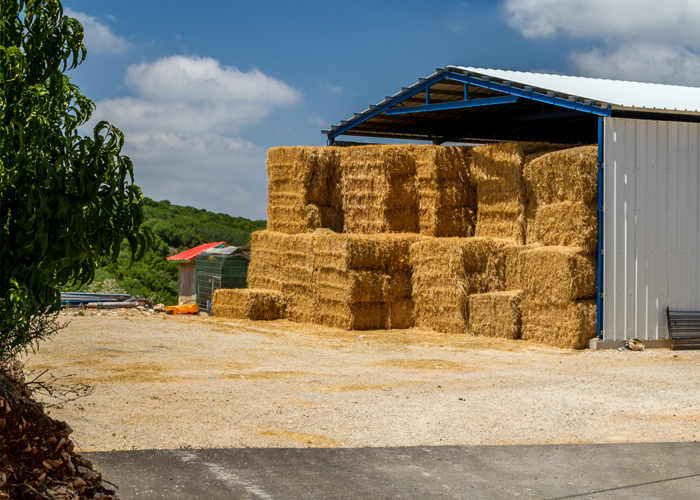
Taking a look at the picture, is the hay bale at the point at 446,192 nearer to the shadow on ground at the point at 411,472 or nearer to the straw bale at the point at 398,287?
the straw bale at the point at 398,287

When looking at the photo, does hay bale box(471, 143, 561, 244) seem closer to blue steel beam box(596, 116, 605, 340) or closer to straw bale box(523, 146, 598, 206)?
straw bale box(523, 146, 598, 206)

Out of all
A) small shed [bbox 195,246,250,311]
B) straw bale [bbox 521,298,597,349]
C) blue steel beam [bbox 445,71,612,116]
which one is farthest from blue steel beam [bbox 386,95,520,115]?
small shed [bbox 195,246,250,311]

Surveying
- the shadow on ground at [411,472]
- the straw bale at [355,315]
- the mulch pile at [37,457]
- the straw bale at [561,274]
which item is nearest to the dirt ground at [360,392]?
the shadow on ground at [411,472]

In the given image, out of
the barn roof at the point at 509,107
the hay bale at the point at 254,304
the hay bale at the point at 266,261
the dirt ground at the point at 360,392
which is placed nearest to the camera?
the dirt ground at the point at 360,392

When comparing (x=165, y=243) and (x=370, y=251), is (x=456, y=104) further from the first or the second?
(x=165, y=243)

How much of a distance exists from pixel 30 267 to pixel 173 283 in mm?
47734

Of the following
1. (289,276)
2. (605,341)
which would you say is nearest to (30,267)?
(605,341)

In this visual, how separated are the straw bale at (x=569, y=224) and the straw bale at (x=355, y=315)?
16.0 ft

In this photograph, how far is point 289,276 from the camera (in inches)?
855

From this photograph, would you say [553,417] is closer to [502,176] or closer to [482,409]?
[482,409]

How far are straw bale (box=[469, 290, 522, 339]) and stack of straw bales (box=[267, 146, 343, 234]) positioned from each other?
5.85m

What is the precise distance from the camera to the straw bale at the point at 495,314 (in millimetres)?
16938

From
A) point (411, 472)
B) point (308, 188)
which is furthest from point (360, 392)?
point (308, 188)

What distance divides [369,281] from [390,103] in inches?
261
